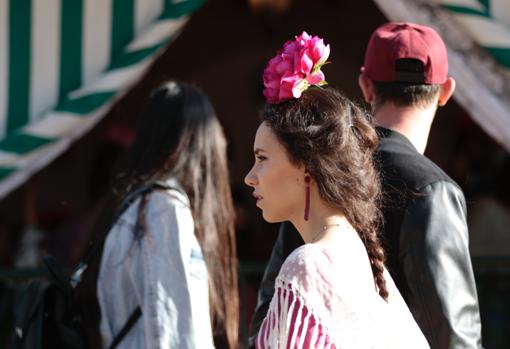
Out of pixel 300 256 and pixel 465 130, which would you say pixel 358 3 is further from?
pixel 300 256

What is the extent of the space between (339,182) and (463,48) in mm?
1855

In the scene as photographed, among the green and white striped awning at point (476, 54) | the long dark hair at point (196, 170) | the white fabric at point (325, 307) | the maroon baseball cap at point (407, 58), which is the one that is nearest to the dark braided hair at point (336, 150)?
the white fabric at point (325, 307)

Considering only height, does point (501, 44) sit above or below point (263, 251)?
above

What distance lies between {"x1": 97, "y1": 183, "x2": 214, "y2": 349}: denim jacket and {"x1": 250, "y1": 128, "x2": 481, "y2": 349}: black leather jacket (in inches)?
27.2

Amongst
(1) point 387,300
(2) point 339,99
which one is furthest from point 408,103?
(1) point 387,300

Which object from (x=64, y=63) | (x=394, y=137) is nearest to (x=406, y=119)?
(x=394, y=137)

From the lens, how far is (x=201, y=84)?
651cm

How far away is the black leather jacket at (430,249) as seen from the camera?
245 cm

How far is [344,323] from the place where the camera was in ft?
6.48

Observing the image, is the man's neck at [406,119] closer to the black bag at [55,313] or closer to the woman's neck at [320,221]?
the woman's neck at [320,221]

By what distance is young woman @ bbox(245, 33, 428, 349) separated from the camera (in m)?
1.98

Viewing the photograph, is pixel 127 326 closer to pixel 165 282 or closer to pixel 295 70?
pixel 165 282

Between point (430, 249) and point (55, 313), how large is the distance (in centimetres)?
123

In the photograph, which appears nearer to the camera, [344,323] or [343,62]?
[344,323]
